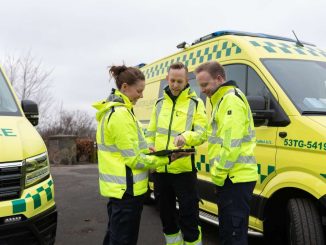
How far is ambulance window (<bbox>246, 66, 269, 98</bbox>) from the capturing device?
362cm

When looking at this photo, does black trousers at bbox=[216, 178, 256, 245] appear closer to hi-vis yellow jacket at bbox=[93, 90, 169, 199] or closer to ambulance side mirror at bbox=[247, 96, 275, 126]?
hi-vis yellow jacket at bbox=[93, 90, 169, 199]

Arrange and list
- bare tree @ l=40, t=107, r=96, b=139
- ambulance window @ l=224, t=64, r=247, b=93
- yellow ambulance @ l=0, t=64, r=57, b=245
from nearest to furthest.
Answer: yellow ambulance @ l=0, t=64, r=57, b=245 → ambulance window @ l=224, t=64, r=247, b=93 → bare tree @ l=40, t=107, r=96, b=139

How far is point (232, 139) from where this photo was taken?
8.63 ft

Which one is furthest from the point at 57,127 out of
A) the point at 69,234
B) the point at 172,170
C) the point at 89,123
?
the point at 172,170

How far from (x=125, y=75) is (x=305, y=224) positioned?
1.91m

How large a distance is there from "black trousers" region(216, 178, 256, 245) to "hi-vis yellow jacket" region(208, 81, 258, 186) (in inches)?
2.5

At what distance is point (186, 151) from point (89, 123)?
91.2ft

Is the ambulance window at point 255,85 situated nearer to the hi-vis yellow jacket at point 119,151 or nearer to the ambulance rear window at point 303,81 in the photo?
the ambulance rear window at point 303,81

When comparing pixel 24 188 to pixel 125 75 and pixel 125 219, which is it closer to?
pixel 125 219

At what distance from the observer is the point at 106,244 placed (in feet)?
10.1

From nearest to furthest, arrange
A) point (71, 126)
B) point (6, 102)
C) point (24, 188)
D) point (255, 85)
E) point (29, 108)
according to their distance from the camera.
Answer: point (24, 188)
point (255, 85)
point (6, 102)
point (29, 108)
point (71, 126)

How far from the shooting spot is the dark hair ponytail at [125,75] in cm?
273

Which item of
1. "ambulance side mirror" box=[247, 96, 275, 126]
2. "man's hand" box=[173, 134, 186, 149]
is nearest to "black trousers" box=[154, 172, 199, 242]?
"man's hand" box=[173, 134, 186, 149]

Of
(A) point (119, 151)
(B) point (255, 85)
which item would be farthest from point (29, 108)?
(B) point (255, 85)
